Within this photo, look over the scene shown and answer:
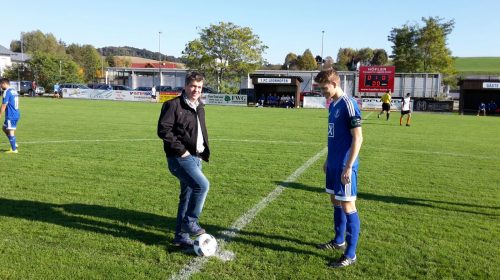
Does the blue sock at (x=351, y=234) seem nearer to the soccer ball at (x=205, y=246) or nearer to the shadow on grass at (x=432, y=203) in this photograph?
the soccer ball at (x=205, y=246)

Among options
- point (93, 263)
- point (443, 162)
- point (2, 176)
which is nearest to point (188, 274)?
point (93, 263)

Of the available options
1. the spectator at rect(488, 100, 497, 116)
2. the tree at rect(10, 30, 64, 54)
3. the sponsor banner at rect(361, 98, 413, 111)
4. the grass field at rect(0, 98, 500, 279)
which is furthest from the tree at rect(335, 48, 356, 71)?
the grass field at rect(0, 98, 500, 279)

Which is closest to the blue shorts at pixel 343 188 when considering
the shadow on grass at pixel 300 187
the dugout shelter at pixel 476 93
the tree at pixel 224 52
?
the shadow on grass at pixel 300 187

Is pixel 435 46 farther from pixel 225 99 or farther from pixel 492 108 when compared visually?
pixel 225 99

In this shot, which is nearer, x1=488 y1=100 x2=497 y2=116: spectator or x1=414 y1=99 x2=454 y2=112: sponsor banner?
x1=488 y1=100 x2=497 y2=116: spectator

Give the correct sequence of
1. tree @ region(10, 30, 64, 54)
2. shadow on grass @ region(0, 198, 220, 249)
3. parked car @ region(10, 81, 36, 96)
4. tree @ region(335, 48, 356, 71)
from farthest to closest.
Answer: tree @ region(335, 48, 356, 71), tree @ region(10, 30, 64, 54), parked car @ region(10, 81, 36, 96), shadow on grass @ region(0, 198, 220, 249)

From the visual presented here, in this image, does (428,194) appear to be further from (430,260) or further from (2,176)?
(2,176)

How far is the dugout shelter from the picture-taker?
3710 cm

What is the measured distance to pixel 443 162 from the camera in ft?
32.3

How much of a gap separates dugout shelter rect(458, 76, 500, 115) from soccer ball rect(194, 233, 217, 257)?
1512 inches

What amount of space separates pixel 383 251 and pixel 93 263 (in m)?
3.06

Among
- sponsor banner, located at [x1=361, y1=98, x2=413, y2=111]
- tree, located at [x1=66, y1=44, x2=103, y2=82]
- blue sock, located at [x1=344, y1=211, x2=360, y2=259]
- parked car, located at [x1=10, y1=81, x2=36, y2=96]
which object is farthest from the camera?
tree, located at [x1=66, y1=44, x2=103, y2=82]

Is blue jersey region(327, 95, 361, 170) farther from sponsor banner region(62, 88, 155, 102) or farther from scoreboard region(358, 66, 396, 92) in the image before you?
sponsor banner region(62, 88, 155, 102)

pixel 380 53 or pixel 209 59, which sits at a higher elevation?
pixel 380 53
